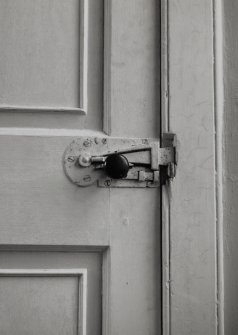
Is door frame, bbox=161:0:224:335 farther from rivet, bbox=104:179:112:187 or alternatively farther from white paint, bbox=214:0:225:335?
rivet, bbox=104:179:112:187

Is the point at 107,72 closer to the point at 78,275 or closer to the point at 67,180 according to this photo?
the point at 67,180

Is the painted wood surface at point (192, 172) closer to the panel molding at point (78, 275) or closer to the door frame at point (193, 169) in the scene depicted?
the door frame at point (193, 169)

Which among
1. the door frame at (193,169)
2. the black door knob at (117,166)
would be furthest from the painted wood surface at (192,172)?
the black door knob at (117,166)

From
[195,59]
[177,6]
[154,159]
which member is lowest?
[154,159]

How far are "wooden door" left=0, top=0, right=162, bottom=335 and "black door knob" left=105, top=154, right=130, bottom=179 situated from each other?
0.06 meters

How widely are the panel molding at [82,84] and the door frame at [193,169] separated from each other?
0.16 m

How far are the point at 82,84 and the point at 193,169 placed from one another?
0.97ft

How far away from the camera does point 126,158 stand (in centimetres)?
99

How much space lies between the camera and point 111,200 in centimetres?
100

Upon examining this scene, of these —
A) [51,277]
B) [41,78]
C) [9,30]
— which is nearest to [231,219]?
[51,277]

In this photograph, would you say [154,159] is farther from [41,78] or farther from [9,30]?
[9,30]

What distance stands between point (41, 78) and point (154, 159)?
11.5 inches

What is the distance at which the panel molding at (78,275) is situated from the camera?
975 mm

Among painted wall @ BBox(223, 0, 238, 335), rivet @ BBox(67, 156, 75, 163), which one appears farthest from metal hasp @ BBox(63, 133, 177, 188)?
painted wall @ BBox(223, 0, 238, 335)
